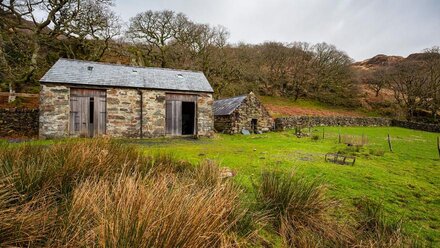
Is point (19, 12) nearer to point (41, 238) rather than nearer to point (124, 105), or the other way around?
point (124, 105)

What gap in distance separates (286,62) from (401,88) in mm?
17640

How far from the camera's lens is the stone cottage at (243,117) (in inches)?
723

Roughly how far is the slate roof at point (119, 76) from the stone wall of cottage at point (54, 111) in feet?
1.76

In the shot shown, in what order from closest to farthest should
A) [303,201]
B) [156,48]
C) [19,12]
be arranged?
[303,201] → [19,12] → [156,48]

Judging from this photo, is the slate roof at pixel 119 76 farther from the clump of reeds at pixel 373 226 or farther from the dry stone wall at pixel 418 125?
the dry stone wall at pixel 418 125

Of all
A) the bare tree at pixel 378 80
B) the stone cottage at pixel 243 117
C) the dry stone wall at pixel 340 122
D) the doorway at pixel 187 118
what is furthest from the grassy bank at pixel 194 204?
the bare tree at pixel 378 80

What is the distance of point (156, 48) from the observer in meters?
29.7

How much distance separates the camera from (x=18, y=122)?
14.1 metres

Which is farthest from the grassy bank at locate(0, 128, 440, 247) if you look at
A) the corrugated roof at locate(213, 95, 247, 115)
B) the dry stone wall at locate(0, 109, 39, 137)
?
the dry stone wall at locate(0, 109, 39, 137)

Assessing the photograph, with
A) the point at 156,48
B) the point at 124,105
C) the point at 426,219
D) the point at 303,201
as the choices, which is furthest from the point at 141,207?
the point at 156,48

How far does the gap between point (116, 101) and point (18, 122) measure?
6.02 metres

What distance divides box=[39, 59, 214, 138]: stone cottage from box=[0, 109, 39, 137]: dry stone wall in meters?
2.59

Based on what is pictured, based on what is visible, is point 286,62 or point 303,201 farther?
point 286,62

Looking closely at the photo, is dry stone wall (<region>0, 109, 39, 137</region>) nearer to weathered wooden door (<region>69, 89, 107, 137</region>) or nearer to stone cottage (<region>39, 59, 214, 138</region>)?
stone cottage (<region>39, 59, 214, 138</region>)
